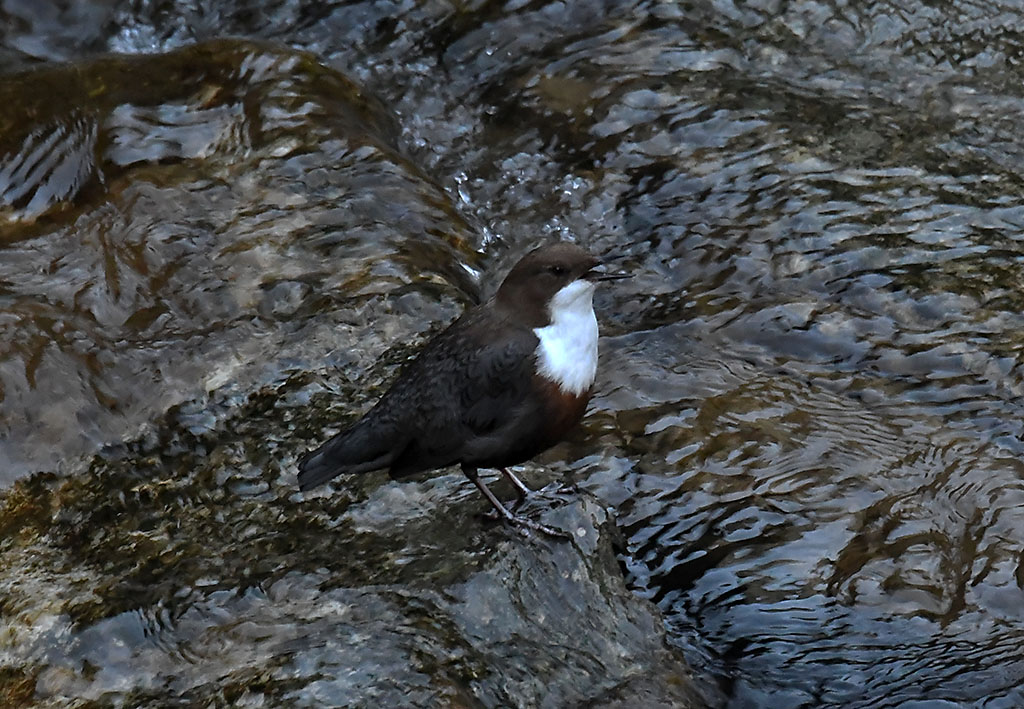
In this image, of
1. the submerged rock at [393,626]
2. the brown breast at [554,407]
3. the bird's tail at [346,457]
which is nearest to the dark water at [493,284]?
the submerged rock at [393,626]

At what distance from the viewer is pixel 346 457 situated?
3.23 metres

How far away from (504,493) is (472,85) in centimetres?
291

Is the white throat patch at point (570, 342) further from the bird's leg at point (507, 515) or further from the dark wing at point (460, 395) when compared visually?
the bird's leg at point (507, 515)

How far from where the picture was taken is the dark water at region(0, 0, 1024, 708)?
3.20 meters

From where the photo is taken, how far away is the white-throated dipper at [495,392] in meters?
3.28

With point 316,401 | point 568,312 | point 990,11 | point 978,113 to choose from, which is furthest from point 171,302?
point 990,11

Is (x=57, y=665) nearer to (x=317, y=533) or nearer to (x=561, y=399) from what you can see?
(x=317, y=533)

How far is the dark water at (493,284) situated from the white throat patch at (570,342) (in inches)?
21.6

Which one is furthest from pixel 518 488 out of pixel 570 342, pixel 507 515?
pixel 570 342

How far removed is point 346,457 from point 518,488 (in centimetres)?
56

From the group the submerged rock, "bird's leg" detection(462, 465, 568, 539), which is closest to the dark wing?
"bird's leg" detection(462, 465, 568, 539)

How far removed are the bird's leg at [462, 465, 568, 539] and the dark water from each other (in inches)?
7.5

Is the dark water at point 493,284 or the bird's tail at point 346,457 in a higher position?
the bird's tail at point 346,457

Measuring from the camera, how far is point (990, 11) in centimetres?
604
